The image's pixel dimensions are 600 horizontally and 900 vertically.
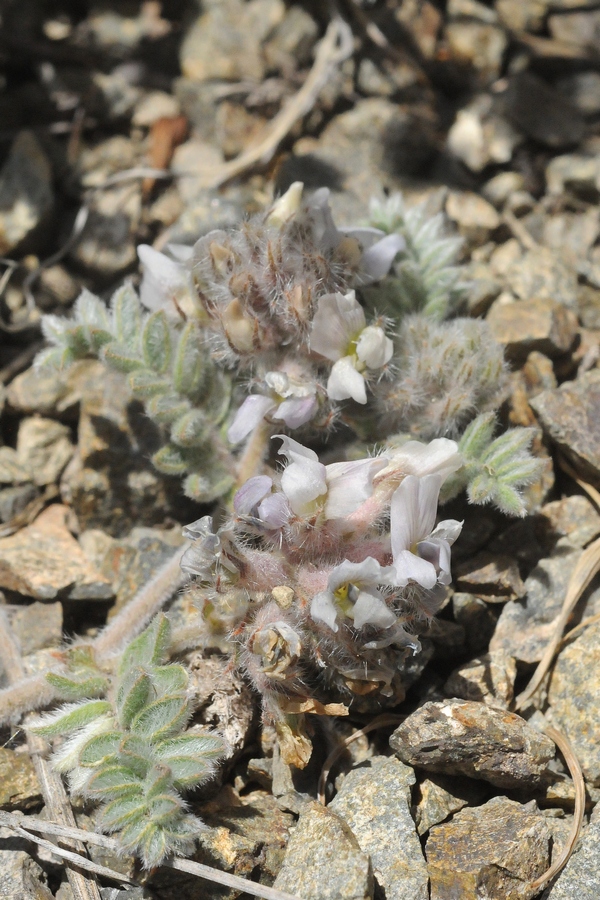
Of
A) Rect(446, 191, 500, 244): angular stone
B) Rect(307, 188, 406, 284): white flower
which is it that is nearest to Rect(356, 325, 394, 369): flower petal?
Rect(307, 188, 406, 284): white flower

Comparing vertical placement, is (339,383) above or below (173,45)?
below

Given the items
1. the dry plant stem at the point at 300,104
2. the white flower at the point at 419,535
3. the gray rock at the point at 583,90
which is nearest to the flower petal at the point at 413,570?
the white flower at the point at 419,535

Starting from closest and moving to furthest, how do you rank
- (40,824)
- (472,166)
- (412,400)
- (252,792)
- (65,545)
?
(40,824)
(252,792)
(412,400)
(65,545)
(472,166)

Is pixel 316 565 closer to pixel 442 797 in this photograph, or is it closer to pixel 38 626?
pixel 442 797

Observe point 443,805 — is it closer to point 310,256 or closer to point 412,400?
point 412,400

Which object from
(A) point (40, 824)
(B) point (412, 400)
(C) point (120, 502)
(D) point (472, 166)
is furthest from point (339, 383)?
(D) point (472, 166)

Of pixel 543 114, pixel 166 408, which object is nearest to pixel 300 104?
pixel 543 114
